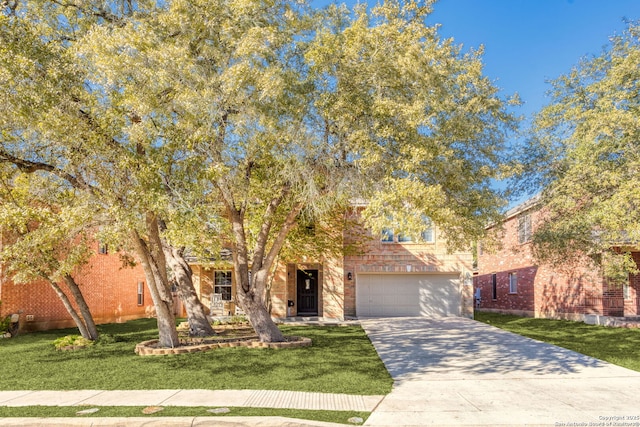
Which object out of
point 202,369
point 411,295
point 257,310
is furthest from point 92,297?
point 411,295

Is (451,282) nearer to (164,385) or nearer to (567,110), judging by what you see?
(567,110)

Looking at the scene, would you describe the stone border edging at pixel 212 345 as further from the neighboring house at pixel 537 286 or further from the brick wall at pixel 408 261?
the brick wall at pixel 408 261

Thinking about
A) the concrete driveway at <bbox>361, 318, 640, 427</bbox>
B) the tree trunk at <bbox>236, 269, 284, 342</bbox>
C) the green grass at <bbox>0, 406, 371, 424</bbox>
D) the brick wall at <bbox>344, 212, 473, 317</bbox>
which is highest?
the brick wall at <bbox>344, 212, 473, 317</bbox>

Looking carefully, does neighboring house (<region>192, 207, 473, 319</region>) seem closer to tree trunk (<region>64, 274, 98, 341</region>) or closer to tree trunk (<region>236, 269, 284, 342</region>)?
tree trunk (<region>64, 274, 98, 341</region>)

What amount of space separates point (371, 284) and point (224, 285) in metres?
6.94

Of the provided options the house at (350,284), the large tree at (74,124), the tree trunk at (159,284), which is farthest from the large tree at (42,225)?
the house at (350,284)

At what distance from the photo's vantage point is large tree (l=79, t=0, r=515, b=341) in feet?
32.1

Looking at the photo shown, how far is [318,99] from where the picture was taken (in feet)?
35.1

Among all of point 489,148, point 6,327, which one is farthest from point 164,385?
point 6,327

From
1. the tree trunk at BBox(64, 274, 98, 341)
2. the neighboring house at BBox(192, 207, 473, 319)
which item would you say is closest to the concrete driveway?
the tree trunk at BBox(64, 274, 98, 341)

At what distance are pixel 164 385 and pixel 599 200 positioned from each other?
10.6m

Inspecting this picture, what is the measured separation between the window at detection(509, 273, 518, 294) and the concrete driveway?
14.0 m

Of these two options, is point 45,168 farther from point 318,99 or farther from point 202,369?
point 318,99

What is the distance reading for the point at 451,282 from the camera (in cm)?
2495
